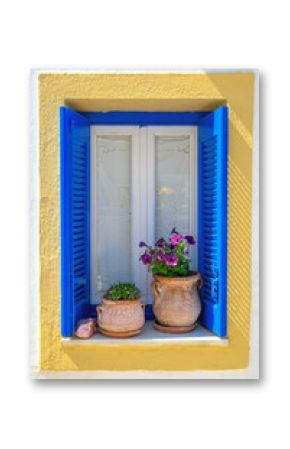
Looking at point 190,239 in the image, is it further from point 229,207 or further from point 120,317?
point 120,317

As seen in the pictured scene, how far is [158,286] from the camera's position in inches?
158

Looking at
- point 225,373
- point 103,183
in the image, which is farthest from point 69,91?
point 225,373

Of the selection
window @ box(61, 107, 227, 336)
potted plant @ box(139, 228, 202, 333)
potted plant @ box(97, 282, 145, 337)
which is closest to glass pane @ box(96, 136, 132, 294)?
window @ box(61, 107, 227, 336)

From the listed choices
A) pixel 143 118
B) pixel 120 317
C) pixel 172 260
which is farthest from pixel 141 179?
pixel 120 317

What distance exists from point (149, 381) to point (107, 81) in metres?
2.19

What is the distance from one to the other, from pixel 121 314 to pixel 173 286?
446 millimetres

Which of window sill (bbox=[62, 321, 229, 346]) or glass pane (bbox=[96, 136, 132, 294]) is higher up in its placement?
glass pane (bbox=[96, 136, 132, 294])

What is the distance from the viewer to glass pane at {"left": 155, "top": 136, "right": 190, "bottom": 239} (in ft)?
14.3

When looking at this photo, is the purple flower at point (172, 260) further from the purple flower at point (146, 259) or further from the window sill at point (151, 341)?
the window sill at point (151, 341)

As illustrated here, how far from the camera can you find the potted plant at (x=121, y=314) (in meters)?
3.84

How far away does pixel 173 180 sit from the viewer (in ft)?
14.4

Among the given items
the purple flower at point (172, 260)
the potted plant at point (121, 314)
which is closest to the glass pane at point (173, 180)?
the purple flower at point (172, 260)

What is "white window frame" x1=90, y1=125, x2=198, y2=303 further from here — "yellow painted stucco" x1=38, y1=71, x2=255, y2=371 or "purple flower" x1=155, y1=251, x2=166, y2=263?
"yellow painted stucco" x1=38, y1=71, x2=255, y2=371

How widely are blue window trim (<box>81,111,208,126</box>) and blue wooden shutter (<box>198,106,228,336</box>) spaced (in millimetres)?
120
